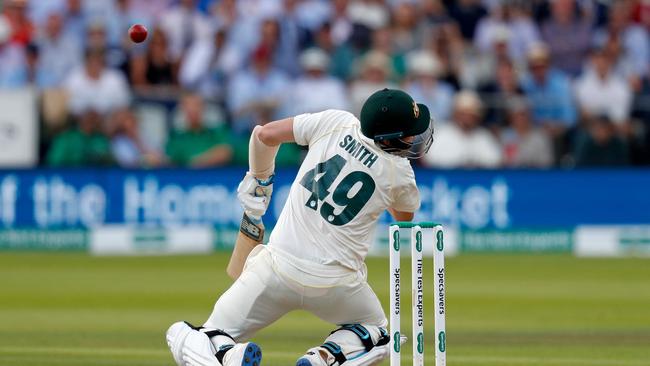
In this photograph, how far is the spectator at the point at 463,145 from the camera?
15.7m

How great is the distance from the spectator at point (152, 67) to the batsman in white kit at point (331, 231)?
33.7 ft

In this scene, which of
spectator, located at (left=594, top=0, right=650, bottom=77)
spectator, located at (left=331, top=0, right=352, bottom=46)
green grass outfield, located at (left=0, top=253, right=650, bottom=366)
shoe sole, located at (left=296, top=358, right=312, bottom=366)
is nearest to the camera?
shoe sole, located at (left=296, top=358, right=312, bottom=366)

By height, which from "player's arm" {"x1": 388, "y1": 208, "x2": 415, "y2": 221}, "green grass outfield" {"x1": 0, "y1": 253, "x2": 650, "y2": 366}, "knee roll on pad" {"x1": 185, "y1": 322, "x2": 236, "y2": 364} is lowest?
"green grass outfield" {"x1": 0, "y1": 253, "x2": 650, "y2": 366}

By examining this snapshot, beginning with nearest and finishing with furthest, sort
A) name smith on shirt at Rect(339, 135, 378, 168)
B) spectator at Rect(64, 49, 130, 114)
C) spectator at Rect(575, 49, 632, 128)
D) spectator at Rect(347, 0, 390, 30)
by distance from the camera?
name smith on shirt at Rect(339, 135, 378, 168)
spectator at Rect(64, 49, 130, 114)
spectator at Rect(575, 49, 632, 128)
spectator at Rect(347, 0, 390, 30)

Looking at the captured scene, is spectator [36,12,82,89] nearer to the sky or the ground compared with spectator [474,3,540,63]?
nearer to the ground

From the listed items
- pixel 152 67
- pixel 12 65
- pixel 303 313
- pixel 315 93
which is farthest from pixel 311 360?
pixel 12 65

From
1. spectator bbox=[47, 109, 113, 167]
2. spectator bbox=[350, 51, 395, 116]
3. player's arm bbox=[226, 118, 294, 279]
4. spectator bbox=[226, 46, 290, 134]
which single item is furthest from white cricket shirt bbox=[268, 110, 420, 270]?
spectator bbox=[47, 109, 113, 167]

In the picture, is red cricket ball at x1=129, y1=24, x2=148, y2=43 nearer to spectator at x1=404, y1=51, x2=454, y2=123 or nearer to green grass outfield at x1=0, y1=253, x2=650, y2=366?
green grass outfield at x1=0, y1=253, x2=650, y2=366

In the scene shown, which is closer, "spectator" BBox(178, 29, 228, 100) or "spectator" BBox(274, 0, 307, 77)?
"spectator" BBox(178, 29, 228, 100)

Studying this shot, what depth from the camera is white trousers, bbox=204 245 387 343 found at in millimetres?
5730

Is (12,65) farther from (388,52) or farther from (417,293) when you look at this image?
(417,293)

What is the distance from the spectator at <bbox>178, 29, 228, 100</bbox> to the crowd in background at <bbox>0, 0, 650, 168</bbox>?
0.02 metres

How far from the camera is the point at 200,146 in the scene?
15633 millimetres

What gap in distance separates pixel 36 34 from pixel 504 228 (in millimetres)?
5991
